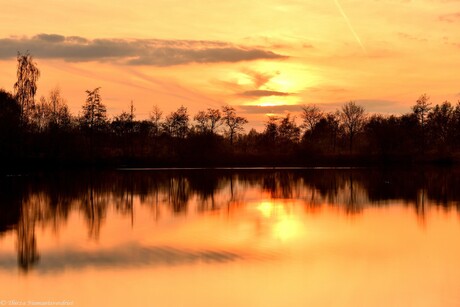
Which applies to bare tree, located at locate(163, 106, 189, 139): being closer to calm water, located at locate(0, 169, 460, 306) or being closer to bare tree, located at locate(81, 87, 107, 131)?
bare tree, located at locate(81, 87, 107, 131)

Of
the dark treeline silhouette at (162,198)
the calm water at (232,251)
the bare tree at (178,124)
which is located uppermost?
the bare tree at (178,124)

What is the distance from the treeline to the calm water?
40570mm

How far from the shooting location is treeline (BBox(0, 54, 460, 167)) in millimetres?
76812

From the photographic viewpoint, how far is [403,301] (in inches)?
517

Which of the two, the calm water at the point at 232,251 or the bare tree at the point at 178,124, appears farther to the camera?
the bare tree at the point at 178,124

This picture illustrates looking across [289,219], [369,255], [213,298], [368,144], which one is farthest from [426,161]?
[213,298]

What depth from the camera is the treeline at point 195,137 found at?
252ft

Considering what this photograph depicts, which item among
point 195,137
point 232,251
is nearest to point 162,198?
point 232,251

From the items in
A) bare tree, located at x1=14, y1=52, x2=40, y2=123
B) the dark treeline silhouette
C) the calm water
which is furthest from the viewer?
bare tree, located at x1=14, y1=52, x2=40, y2=123

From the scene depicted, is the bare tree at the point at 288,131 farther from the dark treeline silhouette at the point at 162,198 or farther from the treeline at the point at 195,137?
the dark treeline silhouette at the point at 162,198

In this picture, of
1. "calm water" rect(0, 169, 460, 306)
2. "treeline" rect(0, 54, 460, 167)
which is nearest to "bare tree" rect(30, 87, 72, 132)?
"treeline" rect(0, 54, 460, 167)

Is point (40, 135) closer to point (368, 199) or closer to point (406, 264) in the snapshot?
point (368, 199)

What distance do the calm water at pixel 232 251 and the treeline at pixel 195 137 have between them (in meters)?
40.6

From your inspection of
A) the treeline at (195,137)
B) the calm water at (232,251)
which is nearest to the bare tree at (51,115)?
the treeline at (195,137)
